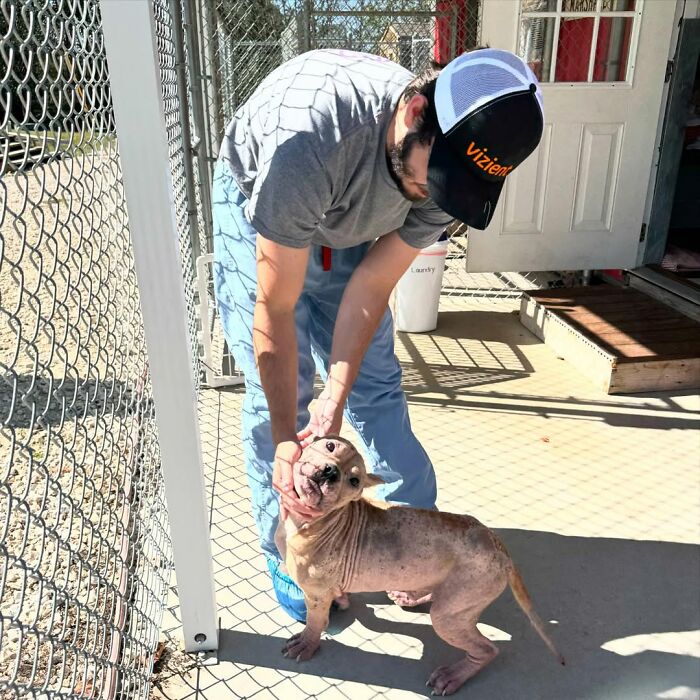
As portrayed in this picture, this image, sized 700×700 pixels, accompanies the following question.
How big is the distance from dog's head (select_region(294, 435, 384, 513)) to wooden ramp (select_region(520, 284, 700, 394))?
2.72 meters

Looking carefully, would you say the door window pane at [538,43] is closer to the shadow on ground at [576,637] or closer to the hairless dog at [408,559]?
the shadow on ground at [576,637]

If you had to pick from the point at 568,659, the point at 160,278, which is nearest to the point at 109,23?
the point at 160,278

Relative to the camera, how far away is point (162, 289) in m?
1.75

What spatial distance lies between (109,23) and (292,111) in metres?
0.46

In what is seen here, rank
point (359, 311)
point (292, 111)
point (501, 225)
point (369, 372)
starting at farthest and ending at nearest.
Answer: point (501, 225), point (369, 372), point (359, 311), point (292, 111)

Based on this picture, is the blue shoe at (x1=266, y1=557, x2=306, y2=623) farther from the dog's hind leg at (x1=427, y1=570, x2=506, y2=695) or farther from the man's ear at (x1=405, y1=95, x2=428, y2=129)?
the man's ear at (x1=405, y1=95, x2=428, y2=129)

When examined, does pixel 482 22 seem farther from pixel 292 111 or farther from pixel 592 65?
pixel 292 111

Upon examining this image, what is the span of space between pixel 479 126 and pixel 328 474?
921 millimetres

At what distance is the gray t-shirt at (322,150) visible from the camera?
1.66 meters

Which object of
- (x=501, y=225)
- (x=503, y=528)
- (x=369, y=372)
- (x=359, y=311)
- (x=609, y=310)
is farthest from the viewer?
(x=501, y=225)

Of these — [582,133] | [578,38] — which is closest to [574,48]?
[578,38]

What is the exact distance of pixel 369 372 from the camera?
8.01 ft

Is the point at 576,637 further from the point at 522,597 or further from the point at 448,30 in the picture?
the point at 448,30

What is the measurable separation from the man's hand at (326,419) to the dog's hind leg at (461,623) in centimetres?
56
